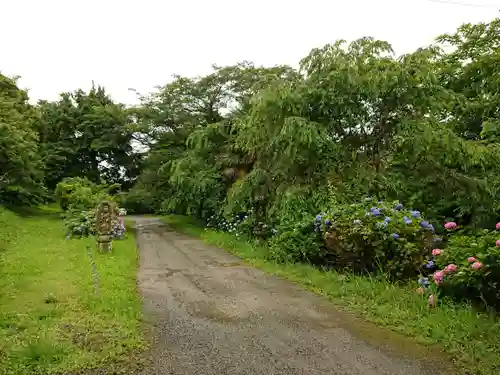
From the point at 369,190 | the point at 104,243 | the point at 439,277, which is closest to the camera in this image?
the point at 439,277

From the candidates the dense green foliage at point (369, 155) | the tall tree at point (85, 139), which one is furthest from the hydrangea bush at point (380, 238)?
the tall tree at point (85, 139)

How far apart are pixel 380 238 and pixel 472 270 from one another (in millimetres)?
1993

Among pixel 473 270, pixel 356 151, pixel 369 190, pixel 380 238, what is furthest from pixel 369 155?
pixel 473 270

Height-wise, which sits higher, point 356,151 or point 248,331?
point 356,151

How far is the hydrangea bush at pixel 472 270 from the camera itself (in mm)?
4523

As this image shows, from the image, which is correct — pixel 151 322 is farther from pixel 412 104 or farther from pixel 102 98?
pixel 102 98

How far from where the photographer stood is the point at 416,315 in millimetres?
4844

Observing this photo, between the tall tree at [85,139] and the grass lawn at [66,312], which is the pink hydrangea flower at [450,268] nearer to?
the grass lawn at [66,312]

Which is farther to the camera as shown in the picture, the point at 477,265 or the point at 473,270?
the point at 473,270

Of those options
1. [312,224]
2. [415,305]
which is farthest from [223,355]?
[312,224]

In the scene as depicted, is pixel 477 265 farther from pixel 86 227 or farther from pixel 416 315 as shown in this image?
pixel 86 227

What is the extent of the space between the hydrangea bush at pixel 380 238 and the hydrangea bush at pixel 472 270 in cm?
113

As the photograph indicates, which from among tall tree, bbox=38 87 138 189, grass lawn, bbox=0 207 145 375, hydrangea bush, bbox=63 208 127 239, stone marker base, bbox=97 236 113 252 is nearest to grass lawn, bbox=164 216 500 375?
grass lawn, bbox=0 207 145 375

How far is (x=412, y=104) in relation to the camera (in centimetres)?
938
